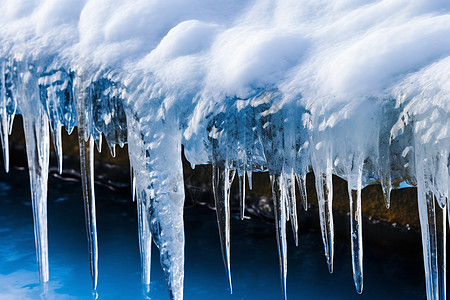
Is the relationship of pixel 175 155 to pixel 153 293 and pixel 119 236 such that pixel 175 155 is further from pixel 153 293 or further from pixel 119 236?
pixel 119 236

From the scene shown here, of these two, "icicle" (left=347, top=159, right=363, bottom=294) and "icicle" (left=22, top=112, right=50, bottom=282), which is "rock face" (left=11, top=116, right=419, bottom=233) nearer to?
"icicle" (left=347, top=159, right=363, bottom=294)

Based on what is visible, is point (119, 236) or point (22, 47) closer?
point (22, 47)

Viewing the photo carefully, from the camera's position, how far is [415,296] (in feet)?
11.4

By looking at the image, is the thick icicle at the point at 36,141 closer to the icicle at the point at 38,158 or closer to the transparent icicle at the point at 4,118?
the icicle at the point at 38,158

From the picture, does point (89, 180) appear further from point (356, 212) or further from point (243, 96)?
point (356, 212)

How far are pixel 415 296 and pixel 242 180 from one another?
1.59 metres

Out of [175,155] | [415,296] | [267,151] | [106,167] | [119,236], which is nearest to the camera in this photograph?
[267,151]

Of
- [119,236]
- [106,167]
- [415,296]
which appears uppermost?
[106,167]

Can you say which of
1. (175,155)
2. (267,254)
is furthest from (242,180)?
(267,254)

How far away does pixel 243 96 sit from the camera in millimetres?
2168

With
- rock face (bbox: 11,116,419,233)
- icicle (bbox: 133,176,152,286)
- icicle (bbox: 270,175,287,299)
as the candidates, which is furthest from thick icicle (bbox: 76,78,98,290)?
rock face (bbox: 11,116,419,233)

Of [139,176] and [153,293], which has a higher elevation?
[139,176]

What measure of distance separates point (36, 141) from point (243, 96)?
1.34 metres

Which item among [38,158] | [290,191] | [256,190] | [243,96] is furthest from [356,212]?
[256,190]
